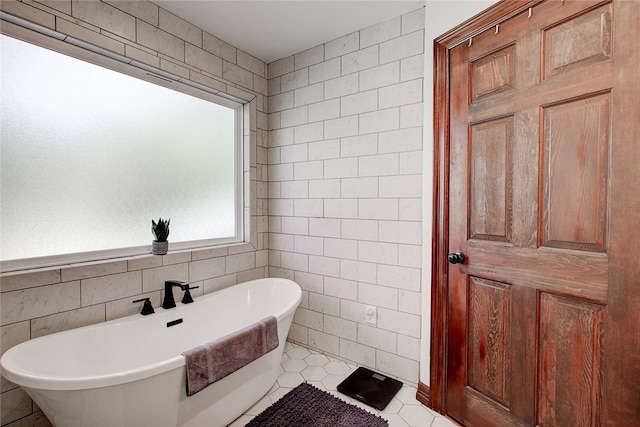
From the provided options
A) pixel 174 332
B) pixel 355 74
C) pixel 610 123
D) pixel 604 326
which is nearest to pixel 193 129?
pixel 355 74

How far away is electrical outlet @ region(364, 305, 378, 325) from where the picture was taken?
219cm

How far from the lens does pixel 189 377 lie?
4.38 feet

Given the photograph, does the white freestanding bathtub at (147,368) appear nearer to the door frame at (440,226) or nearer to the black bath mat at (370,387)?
the black bath mat at (370,387)

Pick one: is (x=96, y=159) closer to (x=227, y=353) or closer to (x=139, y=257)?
(x=139, y=257)

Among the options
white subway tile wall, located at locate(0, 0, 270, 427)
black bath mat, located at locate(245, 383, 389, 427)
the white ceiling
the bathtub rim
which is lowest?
black bath mat, located at locate(245, 383, 389, 427)

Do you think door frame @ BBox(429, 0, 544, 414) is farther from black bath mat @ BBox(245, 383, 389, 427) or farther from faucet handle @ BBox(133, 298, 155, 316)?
faucet handle @ BBox(133, 298, 155, 316)

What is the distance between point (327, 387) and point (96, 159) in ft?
7.05

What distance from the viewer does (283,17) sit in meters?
2.10

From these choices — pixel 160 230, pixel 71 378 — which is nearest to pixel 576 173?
pixel 71 378

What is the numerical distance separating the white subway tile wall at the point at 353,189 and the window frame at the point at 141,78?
0.27 m

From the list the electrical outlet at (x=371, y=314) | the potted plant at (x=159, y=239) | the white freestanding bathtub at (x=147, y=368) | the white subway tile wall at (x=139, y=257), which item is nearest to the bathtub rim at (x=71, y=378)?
the white freestanding bathtub at (x=147, y=368)

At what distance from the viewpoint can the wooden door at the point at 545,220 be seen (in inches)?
42.7

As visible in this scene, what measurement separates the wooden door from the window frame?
177 cm

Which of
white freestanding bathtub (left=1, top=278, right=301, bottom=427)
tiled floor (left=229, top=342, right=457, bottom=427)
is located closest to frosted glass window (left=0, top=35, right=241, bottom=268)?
white freestanding bathtub (left=1, top=278, right=301, bottom=427)
